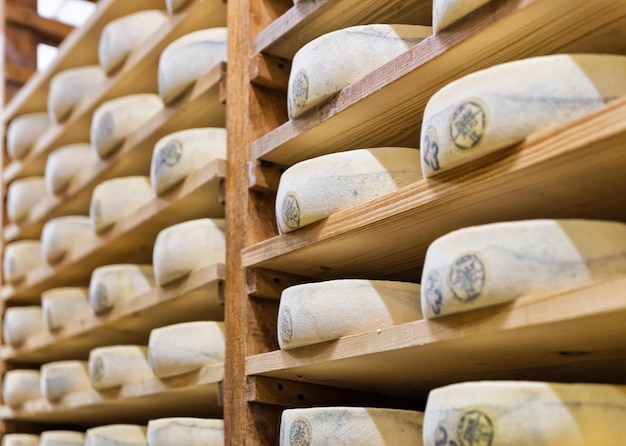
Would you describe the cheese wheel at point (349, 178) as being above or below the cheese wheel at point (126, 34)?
below

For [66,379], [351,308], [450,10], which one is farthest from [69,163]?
[450,10]

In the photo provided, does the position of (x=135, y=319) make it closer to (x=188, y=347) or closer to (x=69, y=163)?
(x=188, y=347)

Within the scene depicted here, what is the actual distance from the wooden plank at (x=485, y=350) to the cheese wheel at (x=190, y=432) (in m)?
0.17

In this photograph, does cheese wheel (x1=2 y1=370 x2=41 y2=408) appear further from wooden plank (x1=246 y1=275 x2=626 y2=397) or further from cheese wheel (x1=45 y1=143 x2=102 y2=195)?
wooden plank (x1=246 y1=275 x2=626 y2=397)

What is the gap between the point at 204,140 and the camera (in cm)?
169

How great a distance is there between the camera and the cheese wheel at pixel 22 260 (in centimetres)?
246

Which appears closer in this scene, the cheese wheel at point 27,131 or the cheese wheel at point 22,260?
the cheese wheel at point 22,260

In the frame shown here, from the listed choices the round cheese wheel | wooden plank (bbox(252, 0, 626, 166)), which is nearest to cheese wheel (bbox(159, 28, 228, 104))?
wooden plank (bbox(252, 0, 626, 166))

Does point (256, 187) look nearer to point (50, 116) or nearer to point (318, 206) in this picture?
point (318, 206)

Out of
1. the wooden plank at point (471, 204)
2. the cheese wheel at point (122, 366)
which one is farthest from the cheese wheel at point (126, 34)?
the wooden plank at point (471, 204)

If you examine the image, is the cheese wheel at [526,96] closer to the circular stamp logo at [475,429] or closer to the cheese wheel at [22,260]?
the circular stamp logo at [475,429]

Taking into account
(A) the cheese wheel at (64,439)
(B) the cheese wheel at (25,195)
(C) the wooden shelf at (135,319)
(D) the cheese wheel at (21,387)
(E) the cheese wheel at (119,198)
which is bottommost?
(A) the cheese wheel at (64,439)

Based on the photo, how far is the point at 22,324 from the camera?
7.83ft

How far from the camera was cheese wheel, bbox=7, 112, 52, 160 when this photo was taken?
8.52ft
